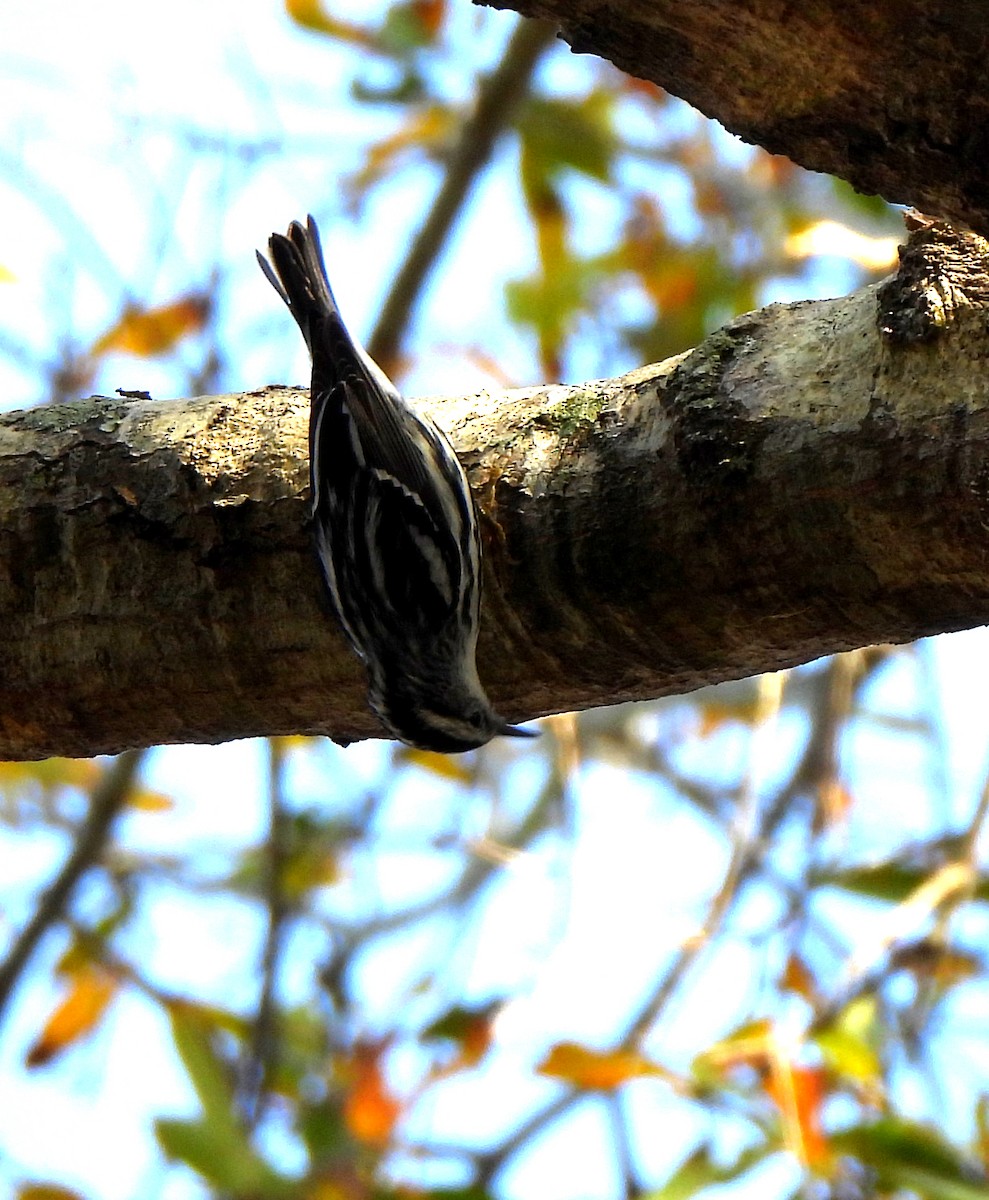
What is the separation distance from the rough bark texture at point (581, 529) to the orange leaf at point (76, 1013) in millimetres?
3014

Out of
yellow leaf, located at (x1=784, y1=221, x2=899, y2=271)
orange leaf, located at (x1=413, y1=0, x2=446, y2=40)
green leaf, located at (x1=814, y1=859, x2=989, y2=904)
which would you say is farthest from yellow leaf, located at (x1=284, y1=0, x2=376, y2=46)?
green leaf, located at (x1=814, y1=859, x2=989, y2=904)

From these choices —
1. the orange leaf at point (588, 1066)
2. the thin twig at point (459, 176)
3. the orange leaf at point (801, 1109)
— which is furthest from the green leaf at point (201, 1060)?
the thin twig at point (459, 176)

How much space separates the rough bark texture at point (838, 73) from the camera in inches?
80.0

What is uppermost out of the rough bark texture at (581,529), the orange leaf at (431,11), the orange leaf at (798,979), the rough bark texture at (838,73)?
the orange leaf at (431,11)

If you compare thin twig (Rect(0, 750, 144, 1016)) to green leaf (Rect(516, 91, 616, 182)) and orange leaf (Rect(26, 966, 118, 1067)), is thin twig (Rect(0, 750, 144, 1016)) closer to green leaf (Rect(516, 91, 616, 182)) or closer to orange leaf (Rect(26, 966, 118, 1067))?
orange leaf (Rect(26, 966, 118, 1067))

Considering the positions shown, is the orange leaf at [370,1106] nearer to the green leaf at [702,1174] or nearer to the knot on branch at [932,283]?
the green leaf at [702,1174]

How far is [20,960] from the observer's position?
182 inches

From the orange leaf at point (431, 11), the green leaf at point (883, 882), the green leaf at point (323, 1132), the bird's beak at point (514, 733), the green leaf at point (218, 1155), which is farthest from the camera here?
the orange leaf at point (431, 11)

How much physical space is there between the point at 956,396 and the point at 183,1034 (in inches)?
147

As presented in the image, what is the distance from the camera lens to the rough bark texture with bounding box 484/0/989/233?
2031 millimetres

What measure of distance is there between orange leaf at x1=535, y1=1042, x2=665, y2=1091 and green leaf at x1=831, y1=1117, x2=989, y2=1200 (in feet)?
A: 2.05

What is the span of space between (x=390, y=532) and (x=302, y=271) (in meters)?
0.92

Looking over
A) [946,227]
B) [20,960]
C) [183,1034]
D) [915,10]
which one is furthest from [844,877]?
[915,10]

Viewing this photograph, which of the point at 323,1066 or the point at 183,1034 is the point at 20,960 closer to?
the point at 183,1034
